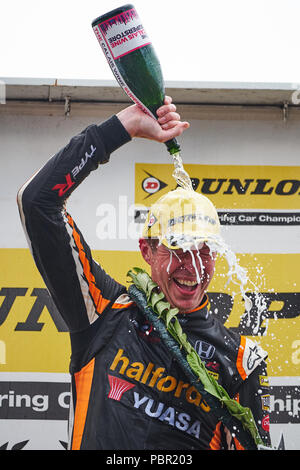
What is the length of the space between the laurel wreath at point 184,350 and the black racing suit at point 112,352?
0.06 m

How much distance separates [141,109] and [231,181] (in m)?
1.46

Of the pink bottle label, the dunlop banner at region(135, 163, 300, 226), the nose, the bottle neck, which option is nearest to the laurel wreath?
the nose

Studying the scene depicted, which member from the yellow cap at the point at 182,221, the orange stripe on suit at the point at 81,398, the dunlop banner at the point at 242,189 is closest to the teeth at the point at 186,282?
the yellow cap at the point at 182,221

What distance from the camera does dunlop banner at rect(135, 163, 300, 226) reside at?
323cm

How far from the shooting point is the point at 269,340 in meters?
3.11

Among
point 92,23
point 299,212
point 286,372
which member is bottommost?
point 286,372

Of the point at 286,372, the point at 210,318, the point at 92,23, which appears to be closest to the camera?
the point at 92,23

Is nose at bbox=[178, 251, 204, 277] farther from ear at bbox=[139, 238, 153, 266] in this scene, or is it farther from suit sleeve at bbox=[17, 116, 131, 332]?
suit sleeve at bbox=[17, 116, 131, 332]

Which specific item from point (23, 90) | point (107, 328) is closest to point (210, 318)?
point (107, 328)

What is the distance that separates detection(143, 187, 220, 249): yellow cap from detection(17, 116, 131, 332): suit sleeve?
273 millimetres

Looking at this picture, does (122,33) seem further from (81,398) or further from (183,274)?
(81,398)

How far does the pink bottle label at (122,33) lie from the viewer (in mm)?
1729

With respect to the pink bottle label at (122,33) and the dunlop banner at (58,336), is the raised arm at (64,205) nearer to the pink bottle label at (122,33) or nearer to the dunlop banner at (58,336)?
the pink bottle label at (122,33)

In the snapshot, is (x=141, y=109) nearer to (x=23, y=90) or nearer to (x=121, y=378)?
(x=121, y=378)
